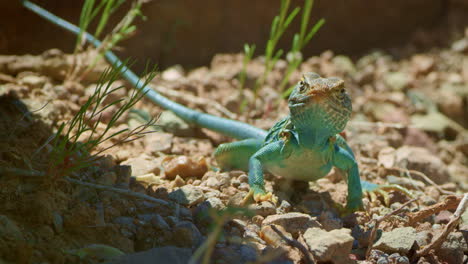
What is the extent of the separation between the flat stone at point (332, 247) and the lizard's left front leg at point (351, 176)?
83 centimetres

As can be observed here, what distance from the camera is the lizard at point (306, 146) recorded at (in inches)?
125

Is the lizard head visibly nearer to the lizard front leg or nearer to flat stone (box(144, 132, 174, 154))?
the lizard front leg

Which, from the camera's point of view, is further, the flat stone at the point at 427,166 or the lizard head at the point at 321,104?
the flat stone at the point at 427,166

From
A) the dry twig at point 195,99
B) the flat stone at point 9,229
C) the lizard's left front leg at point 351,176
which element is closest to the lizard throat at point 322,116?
the lizard's left front leg at point 351,176

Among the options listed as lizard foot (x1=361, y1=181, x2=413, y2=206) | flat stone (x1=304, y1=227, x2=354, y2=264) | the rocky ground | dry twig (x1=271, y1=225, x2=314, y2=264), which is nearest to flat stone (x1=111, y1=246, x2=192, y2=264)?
the rocky ground

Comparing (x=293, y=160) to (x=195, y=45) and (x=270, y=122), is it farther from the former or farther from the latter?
(x=195, y=45)

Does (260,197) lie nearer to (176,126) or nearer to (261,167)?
(261,167)

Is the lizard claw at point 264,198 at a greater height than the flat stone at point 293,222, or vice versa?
the lizard claw at point 264,198

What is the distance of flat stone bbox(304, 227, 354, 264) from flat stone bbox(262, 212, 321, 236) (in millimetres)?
203

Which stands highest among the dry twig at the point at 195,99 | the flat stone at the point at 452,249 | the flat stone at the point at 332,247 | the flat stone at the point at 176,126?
the dry twig at the point at 195,99

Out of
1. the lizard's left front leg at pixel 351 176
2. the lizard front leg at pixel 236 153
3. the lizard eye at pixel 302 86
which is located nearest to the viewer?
the lizard eye at pixel 302 86

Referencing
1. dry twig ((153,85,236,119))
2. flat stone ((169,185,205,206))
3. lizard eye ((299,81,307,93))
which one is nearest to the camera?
flat stone ((169,185,205,206))

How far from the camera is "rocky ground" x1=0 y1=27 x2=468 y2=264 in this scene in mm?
2447

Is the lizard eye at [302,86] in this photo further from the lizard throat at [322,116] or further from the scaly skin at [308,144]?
the lizard throat at [322,116]
